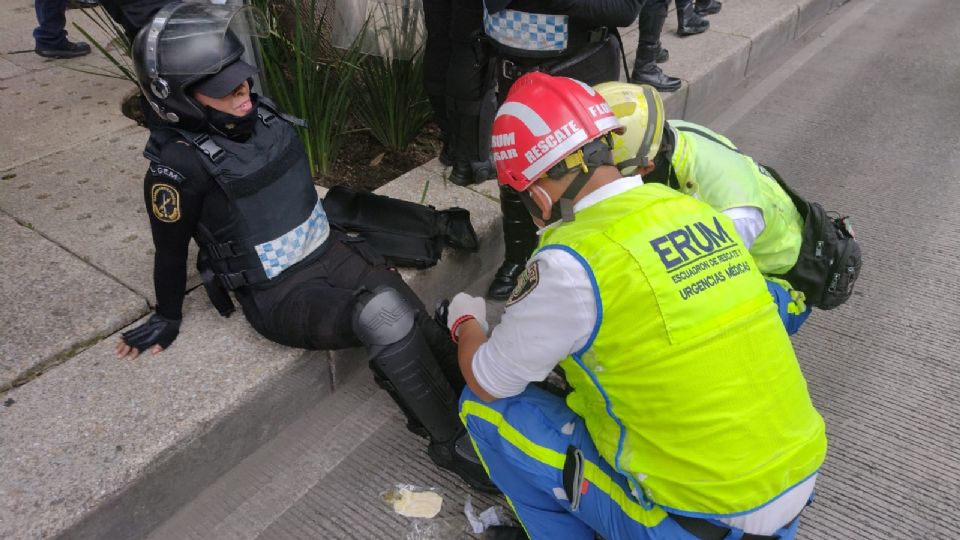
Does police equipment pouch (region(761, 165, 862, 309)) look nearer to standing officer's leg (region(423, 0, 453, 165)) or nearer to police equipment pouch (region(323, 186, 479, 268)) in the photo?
police equipment pouch (region(323, 186, 479, 268))

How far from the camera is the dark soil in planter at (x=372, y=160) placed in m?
3.62

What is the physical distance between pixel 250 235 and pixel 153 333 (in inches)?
18.6

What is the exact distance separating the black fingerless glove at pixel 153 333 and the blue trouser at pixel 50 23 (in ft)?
9.52

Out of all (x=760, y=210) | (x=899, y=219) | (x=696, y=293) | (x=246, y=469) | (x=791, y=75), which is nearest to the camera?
(x=696, y=293)

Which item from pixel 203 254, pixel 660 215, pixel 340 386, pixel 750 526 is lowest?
pixel 340 386

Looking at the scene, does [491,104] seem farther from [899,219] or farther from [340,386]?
[899,219]

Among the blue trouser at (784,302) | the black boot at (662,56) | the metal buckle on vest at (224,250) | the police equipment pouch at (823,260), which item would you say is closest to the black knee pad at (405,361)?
the metal buckle on vest at (224,250)

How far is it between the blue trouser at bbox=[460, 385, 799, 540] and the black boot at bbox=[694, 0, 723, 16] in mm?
4627

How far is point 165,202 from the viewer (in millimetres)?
2121

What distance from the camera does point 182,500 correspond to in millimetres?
2156

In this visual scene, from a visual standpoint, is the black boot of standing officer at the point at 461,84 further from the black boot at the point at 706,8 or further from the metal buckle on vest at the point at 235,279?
the black boot at the point at 706,8

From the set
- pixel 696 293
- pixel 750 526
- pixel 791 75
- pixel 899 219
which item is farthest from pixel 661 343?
pixel 791 75

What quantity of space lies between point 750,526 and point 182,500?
160 centimetres

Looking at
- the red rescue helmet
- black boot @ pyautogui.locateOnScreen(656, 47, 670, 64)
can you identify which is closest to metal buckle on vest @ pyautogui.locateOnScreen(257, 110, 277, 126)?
the red rescue helmet
